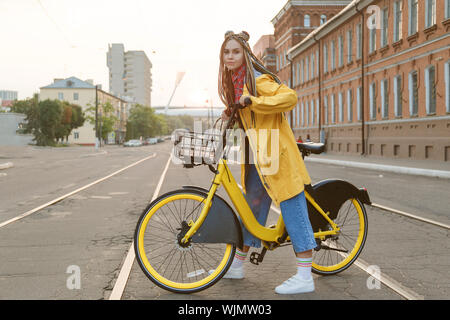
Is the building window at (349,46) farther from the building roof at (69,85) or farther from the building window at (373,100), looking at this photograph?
the building roof at (69,85)

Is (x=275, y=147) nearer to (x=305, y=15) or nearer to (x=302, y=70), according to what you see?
(x=302, y=70)

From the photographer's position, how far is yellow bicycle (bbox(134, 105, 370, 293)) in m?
3.69

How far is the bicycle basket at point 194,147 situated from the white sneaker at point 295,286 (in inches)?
41.1

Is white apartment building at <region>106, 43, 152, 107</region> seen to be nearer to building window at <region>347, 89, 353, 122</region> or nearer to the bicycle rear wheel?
building window at <region>347, 89, 353, 122</region>

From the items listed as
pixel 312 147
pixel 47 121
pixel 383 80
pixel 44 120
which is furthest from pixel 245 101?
pixel 47 121

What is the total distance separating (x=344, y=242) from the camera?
4.36 m

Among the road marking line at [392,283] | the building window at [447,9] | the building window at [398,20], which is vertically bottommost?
the road marking line at [392,283]

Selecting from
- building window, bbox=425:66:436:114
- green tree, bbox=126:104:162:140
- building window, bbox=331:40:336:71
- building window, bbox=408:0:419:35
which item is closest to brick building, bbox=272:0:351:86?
building window, bbox=331:40:336:71

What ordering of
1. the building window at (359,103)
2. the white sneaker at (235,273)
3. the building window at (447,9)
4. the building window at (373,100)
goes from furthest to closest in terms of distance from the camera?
the building window at (359,103), the building window at (373,100), the building window at (447,9), the white sneaker at (235,273)

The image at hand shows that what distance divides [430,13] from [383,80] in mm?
6247

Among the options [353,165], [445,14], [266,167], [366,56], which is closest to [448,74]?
[445,14]

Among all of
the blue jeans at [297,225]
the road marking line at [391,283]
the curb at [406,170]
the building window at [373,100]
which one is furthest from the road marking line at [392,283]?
the building window at [373,100]

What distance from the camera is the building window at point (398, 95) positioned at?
2861 centimetres

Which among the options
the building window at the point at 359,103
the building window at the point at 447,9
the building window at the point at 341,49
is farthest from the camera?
the building window at the point at 341,49
